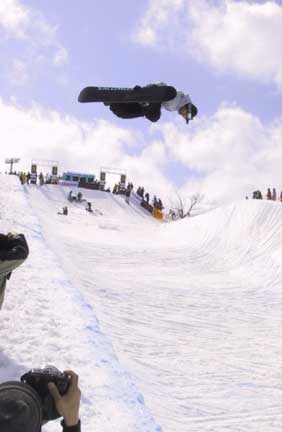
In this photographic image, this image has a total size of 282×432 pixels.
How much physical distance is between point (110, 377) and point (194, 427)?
182 centimetres

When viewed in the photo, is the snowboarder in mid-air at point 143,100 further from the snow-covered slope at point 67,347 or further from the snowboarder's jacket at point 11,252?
the snow-covered slope at point 67,347

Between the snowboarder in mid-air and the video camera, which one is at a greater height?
the snowboarder in mid-air

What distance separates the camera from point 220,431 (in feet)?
19.9

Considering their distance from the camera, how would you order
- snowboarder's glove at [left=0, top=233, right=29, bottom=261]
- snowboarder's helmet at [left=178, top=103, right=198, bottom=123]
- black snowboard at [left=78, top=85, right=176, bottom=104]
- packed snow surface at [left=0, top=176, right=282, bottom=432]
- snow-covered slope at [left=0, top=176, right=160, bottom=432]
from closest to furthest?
black snowboard at [left=78, top=85, right=176, bottom=104], snowboarder's helmet at [left=178, top=103, right=198, bottom=123], snowboarder's glove at [left=0, top=233, right=29, bottom=261], snow-covered slope at [left=0, top=176, right=160, bottom=432], packed snow surface at [left=0, top=176, right=282, bottom=432]

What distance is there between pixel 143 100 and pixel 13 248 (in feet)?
3.59

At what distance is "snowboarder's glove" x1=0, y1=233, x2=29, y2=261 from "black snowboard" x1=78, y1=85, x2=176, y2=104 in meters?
0.88

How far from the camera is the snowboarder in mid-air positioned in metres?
2.62

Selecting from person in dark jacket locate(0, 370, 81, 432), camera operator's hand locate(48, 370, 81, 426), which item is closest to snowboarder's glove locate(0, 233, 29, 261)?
camera operator's hand locate(48, 370, 81, 426)

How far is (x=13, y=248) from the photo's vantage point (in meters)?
2.91

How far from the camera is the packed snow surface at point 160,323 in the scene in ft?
16.4

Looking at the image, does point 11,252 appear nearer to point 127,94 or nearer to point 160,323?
point 127,94

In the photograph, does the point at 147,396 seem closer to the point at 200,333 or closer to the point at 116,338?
the point at 116,338

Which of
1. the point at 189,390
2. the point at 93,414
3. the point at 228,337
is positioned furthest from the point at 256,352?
the point at 93,414

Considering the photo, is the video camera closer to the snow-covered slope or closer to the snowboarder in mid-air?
the snowboarder in mid-air
